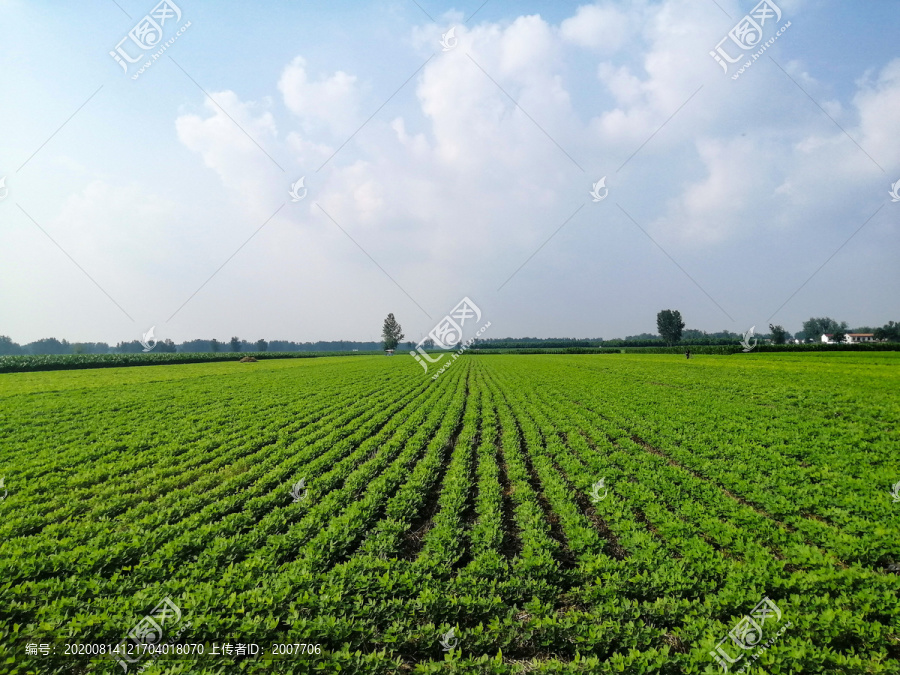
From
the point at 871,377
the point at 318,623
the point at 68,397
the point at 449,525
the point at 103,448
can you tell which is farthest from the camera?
the point at 871,377

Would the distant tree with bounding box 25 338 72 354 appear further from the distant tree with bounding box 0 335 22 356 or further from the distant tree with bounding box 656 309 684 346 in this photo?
the distant tree with bounding box 656 309 684 346

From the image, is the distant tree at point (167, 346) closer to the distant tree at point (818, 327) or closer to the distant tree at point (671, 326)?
the distant tree at point (671, 326)

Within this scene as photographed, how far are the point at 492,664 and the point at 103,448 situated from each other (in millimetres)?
14986

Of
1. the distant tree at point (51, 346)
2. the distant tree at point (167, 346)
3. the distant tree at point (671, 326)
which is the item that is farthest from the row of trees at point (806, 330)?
the distant tree at point (51, 346)

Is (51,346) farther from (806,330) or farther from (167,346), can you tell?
(806,330)

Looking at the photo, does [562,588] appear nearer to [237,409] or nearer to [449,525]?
[449,525]

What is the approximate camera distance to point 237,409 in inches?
764

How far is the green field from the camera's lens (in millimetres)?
4285

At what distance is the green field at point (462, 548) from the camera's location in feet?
14.1

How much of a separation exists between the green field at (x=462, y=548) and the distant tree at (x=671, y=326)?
476 feet

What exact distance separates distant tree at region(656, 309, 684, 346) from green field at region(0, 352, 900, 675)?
14520cm

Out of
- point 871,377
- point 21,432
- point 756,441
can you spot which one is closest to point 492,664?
point 756,441

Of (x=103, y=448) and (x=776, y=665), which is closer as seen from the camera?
(x=776, y=665)

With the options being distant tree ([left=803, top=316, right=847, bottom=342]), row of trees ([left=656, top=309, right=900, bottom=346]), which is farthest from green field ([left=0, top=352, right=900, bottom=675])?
distant tree ([left=803, top=316, right=847, bottom=342])
